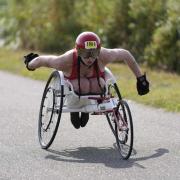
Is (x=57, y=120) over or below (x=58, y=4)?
below

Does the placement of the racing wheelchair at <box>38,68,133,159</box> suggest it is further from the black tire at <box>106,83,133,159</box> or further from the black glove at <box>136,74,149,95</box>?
the black glove at <box>136,74,149,95</box>

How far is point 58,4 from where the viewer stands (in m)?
23.3

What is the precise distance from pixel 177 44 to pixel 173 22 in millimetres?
516

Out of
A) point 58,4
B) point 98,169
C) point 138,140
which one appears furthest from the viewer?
point 58,4

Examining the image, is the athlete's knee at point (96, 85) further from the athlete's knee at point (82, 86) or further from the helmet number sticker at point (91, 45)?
the helmet number sticker at point (91, 45)

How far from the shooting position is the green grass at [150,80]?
1275 cm

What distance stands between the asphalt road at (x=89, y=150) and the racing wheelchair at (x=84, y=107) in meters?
0.18

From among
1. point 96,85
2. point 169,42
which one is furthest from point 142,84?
point 169,42

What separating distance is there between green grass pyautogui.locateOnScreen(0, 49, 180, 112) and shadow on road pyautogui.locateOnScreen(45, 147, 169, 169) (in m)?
3.22

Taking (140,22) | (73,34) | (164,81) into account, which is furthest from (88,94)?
(73,34)

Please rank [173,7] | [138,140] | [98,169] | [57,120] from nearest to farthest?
[98,169], [57,120], [138,140], [173,7]

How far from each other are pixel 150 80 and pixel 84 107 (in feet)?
23.6

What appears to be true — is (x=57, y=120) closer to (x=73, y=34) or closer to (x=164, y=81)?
(x=164, y=81)

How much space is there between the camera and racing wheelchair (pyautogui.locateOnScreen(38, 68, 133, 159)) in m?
8.54
